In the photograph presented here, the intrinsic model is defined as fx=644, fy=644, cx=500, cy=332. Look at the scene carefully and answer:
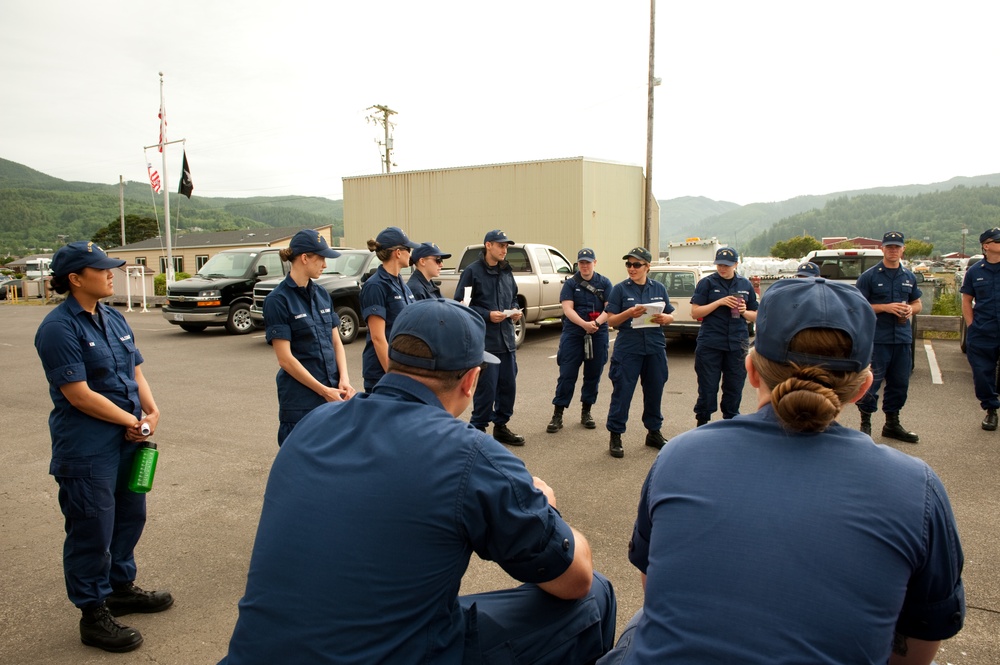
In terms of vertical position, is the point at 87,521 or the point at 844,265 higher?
the point at 844,265

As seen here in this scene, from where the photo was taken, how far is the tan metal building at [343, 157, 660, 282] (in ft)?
75.5

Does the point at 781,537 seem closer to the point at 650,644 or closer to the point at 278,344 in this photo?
the point at 650,644

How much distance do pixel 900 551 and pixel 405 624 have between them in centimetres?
116

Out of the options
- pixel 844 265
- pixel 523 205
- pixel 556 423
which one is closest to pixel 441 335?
pixel 556 423

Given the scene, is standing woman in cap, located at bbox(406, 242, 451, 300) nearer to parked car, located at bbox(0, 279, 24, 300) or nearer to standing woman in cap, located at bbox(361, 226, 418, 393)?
standing woman in cap, located at bbox(361, 226, 418, 393)

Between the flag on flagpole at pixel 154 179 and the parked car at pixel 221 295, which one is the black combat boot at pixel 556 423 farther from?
the flag on flagpole at pixel 154 179

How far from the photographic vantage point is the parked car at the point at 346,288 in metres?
13.5

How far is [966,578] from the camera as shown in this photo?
11.9 feet

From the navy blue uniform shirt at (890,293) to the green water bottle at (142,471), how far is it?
20.9ft

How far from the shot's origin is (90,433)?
3.13 metres

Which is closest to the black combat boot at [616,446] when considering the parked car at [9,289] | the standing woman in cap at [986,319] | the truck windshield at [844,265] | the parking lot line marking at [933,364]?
the standing woman in cap at [986,319]

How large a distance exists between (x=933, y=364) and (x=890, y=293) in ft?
16.4

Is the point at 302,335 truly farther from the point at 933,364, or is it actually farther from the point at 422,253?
the point at 933,364

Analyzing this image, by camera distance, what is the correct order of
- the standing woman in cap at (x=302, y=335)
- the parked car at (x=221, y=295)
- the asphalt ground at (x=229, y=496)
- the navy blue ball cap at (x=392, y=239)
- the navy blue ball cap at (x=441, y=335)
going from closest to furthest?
the navy blue ball cap at (x=441, y=335) < the asphalt ground at (x=229, y=496) < the standing woman in cap at (x=302, y=335) < the navy blue ball cap at (x=392, y=239) < the parked car at (x=221, y=295)
